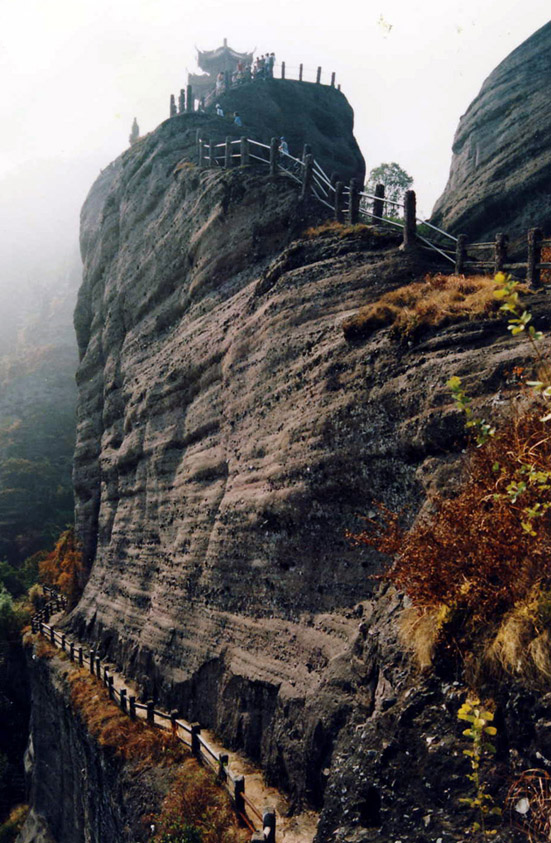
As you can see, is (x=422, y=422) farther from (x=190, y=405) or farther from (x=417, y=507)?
(x=190, y=405)

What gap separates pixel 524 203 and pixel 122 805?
26255 mm

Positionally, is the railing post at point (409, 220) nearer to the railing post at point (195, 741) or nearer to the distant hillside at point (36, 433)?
the railing post at point (195, 741)

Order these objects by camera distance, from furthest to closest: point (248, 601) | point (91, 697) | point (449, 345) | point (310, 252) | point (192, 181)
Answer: point (192, 181), point (91, 697), point (310, 252), point (248, 601), point (449, 345)

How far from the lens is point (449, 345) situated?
11.7 metres

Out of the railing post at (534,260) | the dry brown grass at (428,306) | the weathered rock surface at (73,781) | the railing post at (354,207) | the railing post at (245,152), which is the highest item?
the railing post at (245,152)

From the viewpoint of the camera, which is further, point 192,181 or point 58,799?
point 192,181

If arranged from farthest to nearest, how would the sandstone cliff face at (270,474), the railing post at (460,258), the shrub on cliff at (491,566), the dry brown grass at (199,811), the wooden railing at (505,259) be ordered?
the railing post at (460,258) < the wooden railing at (505,259) < the dry brown grass at (199,811) < the sandstone cliff face at (270,474) < the shrub on cliff at (491,566)

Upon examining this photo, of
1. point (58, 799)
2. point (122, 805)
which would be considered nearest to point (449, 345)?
point (122, 805)

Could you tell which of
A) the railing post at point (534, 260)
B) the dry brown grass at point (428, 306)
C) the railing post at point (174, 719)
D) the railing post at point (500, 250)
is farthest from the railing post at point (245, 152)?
the railing post at point (174, 719)

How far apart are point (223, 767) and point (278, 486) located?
5.91 metres

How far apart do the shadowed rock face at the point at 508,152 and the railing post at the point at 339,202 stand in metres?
11.2

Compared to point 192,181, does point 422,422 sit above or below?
below

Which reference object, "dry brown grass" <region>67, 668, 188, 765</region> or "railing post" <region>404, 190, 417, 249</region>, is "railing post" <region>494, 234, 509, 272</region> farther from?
"dry brown grass" <region>67, 668, 188, 765</region>

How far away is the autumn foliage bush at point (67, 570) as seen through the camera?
3070 cm
